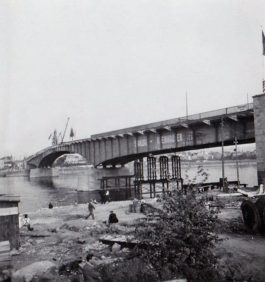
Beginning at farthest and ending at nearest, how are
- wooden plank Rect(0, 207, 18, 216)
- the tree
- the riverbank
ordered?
wooden plank Rect(0, 207, 18, 216), the riverbank, the tree

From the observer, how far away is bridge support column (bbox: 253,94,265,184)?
29.8m

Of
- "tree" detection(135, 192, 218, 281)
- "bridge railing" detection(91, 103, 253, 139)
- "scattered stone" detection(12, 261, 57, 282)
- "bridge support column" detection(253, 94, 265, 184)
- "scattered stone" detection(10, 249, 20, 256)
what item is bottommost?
"scattered stone" detection(10, 249, 20, 256)

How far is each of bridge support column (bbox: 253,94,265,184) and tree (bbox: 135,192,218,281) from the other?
2114 cm

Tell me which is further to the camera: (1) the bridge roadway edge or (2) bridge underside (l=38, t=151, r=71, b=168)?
(2) bridge underside (l=38, t=151, r=71, b=168)

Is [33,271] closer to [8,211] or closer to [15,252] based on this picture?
[15,252]

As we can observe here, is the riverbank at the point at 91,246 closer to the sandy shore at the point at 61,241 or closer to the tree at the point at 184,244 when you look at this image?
the sandy shore at the point at 61,241

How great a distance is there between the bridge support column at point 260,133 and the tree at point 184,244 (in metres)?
21.1

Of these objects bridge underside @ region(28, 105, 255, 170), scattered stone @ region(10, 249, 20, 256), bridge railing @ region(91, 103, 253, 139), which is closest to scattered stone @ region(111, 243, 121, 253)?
scattered stone @ region(10, 249, 20, 256)

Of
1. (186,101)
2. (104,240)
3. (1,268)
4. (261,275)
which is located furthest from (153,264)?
(186,101)

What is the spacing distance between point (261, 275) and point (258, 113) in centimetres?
2250

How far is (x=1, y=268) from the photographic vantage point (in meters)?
11.4

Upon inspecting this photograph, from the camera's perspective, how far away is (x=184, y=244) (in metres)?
9.73

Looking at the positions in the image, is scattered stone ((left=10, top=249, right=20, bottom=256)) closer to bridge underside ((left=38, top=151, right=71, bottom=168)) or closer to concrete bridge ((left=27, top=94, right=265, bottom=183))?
concrete bridge ((left=27, top=94, right=265, bottom=183))

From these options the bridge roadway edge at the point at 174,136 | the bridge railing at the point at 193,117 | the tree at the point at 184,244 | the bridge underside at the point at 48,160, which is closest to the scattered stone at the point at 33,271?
the tree at the point at 184,244
